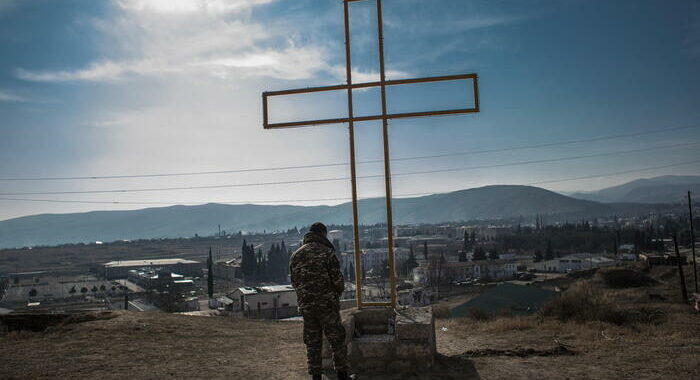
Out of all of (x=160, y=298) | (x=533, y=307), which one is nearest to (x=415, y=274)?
(x=160, y=298)

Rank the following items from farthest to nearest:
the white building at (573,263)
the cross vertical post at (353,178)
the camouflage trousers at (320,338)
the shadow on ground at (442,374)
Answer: the white building at (573,263) → the cross vertical post at (353,178) → the shadow on ground at (442,374) → the camouflage trousers at (320,338)

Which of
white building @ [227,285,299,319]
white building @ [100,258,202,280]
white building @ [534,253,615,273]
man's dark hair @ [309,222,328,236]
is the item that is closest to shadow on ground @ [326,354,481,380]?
man's dark hair @ [309,222,328,236]

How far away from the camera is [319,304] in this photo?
6.24m

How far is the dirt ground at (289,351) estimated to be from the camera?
6.69 meters

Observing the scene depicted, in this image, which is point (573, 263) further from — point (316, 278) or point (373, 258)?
Answer: point (316, 278)

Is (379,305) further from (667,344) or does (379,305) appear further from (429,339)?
(667,344)

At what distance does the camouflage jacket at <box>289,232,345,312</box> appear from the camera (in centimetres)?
628

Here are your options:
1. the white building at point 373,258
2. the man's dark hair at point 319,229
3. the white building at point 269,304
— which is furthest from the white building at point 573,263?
the man's dark hair at point 319,229

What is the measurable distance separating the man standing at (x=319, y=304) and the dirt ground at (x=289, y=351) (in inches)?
26.6

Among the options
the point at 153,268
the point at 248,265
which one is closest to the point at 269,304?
the point at 248,265

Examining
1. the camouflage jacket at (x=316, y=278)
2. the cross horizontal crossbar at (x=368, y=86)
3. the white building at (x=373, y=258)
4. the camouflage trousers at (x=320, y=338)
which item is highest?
the cross horizontal crossbar at (x=368, y=86)

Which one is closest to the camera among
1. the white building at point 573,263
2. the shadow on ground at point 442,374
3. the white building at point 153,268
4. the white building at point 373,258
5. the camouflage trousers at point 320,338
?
the camouflage trousers at point 320,338

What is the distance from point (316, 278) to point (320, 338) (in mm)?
834

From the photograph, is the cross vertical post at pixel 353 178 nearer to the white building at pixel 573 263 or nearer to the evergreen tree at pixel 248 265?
the white building at pixel 573 263
